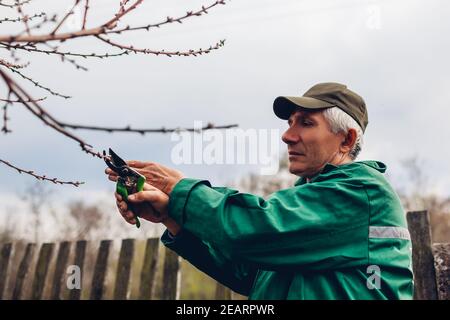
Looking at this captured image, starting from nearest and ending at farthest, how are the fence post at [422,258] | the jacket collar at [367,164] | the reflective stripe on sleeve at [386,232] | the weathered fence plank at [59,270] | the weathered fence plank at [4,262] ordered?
the reflective stripe on sleeve at [386,232]
the jacket collar at [367,164]
the fence post at [422,258]
the weathered fence plank at [59,270]
the weathered fence plank at [4,262]

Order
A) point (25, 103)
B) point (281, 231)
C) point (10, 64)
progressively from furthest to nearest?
point (10, 64)
point (281, 231)
point (25, 103)

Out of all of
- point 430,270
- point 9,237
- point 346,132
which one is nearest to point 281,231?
point 346,132

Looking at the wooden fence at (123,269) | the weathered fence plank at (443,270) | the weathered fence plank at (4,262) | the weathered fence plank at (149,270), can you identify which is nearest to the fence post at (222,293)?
the wooden fence at (123,269)

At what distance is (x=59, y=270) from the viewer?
16.3 ft

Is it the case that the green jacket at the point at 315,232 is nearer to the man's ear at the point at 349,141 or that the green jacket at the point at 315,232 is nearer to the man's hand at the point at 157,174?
the man's hand at the point at 157,174

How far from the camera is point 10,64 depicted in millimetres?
1863

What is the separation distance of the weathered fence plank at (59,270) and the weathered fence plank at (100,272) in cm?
45

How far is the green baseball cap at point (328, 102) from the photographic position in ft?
7.04

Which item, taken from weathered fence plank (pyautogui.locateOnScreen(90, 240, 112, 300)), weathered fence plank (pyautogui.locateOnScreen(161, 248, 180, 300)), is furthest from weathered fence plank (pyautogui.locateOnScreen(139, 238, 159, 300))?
weathered fence plank (pyautogui.locateOnScreen(90, 240, 112, 300))

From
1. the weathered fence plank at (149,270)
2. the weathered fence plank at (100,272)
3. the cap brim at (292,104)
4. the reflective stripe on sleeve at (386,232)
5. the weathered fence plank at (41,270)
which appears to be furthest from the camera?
the weathered fence plank at (41,270)

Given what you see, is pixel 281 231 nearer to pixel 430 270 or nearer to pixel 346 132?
pixel 346 132

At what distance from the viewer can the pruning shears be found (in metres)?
1.72
